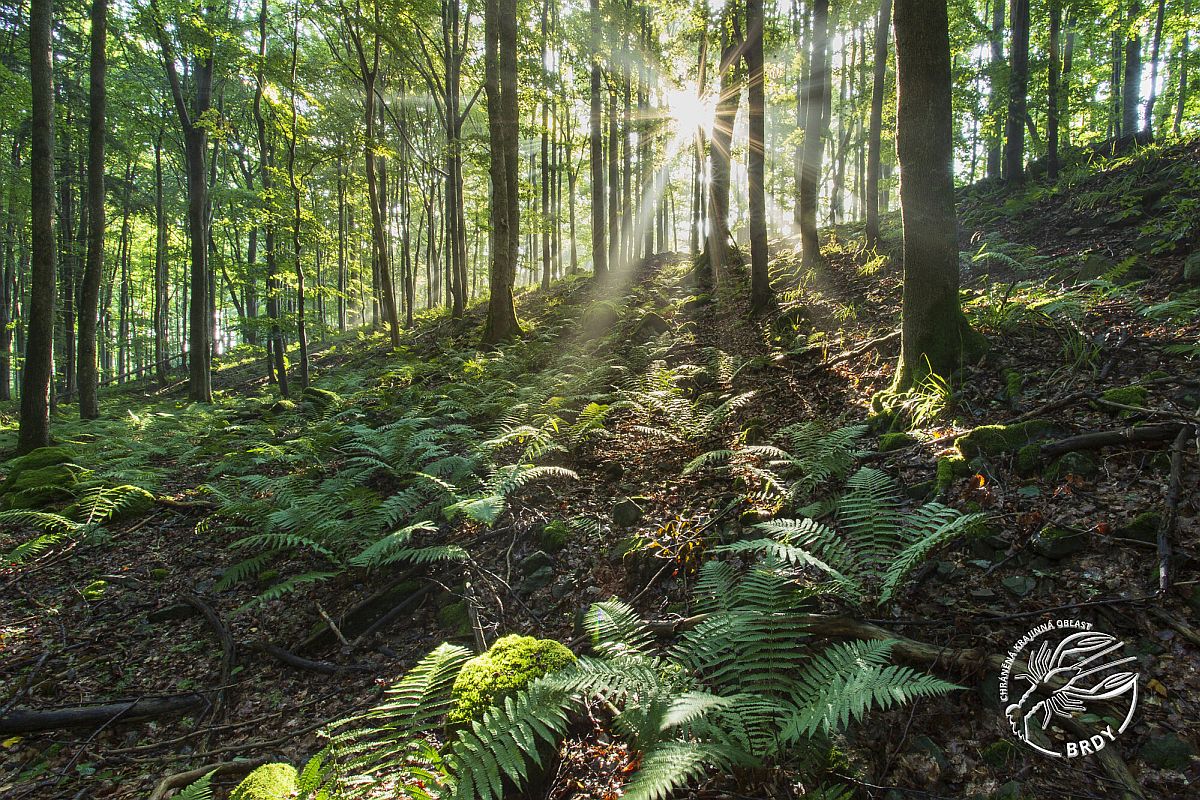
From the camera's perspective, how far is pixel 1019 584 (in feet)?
8.13

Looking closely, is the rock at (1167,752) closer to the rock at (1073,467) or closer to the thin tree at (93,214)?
the rock at (1073,467)

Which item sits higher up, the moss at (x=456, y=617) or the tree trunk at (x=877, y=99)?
the tree trunk at (x=877, y=99)

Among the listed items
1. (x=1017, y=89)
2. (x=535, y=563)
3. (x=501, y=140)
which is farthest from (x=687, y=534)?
(x=1017, y=89)

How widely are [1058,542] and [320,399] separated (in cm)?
1091

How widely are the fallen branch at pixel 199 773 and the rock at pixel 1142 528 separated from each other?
4461mm

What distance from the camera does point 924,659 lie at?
2.25 m

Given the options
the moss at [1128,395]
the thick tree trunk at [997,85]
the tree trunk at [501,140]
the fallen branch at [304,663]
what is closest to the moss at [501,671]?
the fallen branch at [304,663]

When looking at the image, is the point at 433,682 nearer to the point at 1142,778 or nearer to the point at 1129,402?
the point at 1142,778

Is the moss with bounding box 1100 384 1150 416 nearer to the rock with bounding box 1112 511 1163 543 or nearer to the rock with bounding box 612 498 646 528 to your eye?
the rock with bounding box 1112 511 1163 543

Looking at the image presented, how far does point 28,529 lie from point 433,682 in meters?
6.03

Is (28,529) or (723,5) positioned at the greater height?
(723,5)

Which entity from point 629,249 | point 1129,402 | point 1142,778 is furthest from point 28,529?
point 629,249

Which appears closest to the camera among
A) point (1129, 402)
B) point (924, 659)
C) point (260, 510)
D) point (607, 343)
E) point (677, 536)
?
point (924, 659)

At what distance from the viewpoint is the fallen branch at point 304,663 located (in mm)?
3303
